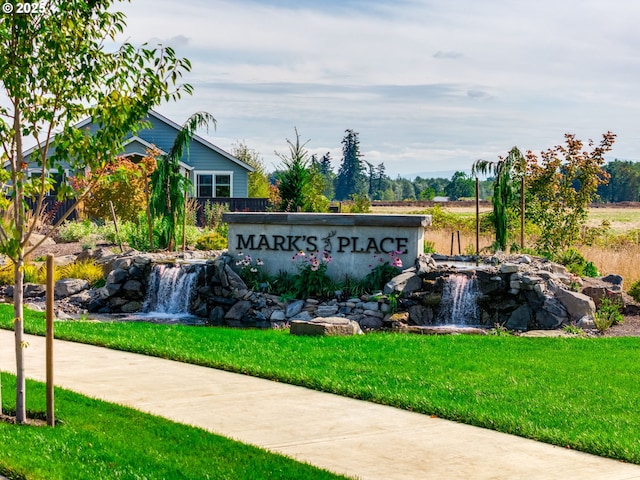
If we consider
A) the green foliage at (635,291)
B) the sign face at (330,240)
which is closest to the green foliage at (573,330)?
the green foliage at (635,291)

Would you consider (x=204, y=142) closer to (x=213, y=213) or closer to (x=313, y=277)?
(x=213, y=213)

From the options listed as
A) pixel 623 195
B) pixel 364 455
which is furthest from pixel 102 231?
pixel 623 195

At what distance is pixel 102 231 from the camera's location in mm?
29234

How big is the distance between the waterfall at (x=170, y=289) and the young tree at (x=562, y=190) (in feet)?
33.8

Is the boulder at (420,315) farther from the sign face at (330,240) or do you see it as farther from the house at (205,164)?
the house at (205,164)

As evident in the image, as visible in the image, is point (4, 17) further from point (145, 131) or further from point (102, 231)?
point (145, 131)

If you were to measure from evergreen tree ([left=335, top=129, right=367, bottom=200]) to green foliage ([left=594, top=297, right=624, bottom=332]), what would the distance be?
102 m

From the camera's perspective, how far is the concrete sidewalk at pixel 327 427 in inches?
270

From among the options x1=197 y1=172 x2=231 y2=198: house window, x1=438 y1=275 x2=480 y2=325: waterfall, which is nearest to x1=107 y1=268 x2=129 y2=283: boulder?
x1=438 y1=275 x2=480 y2=325: waterfall

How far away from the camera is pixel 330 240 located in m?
19.2

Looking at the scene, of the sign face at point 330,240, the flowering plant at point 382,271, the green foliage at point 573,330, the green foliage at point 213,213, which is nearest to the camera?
the green foliage at point 573,330

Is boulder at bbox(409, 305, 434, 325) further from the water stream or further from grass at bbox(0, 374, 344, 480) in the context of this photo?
grass at bbox(0, 374, 344, 480)

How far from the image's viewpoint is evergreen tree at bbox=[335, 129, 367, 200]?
121m

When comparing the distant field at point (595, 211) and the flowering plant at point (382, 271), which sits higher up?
the distant field at point (595, 211)
